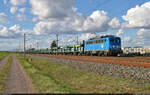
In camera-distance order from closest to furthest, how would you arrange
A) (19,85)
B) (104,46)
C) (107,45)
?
(19,85), (107,45), (104,46)

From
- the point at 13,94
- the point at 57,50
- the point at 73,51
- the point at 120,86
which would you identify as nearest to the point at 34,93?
the point at 13,94

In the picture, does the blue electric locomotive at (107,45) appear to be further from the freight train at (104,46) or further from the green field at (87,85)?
the green field at (87,85)

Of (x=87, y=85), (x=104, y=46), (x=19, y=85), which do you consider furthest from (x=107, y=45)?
(x=19, y=85)

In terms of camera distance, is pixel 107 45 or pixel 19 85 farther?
pixel 107 45

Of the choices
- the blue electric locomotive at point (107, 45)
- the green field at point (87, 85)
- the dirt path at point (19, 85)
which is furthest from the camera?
the blue electric locomotive at point (107, 45)

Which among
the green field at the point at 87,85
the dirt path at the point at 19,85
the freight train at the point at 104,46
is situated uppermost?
the freight train at the point at 104,46

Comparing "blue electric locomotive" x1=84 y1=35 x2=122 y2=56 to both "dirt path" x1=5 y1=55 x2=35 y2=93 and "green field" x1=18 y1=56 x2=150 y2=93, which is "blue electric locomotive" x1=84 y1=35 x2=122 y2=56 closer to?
"green field" x1=18 y1=56 x2=150 y2=93

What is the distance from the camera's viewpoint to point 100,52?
36.4 meters

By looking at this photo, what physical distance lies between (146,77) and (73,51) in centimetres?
4470

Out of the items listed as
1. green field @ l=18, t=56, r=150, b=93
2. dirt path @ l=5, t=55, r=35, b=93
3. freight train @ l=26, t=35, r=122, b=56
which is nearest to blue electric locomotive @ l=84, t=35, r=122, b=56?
freight train @ l=26, t=35, r=122, b=56

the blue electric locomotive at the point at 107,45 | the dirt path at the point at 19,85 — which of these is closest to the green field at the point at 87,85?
the dirt path at the point at 19,85

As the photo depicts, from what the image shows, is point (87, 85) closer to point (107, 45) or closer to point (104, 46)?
point (107, 45)

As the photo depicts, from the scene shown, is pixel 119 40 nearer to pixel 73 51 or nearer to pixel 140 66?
pixel 140 66

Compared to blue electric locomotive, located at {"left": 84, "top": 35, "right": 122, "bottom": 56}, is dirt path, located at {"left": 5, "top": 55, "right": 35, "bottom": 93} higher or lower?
lower
